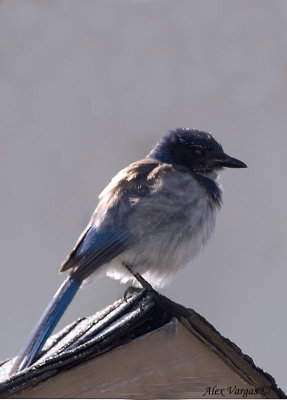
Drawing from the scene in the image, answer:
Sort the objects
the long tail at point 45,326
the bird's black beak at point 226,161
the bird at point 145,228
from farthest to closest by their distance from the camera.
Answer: the bird's black beak at point 226,161
the bird at point 145,228
the long tail at point 45,326

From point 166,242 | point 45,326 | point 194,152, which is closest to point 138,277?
point 166,242

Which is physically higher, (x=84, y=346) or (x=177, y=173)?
(x=177, y=173)

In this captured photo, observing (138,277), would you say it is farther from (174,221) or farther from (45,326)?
(45,326)

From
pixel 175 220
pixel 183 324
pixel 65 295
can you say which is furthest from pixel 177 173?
pixel 183 324

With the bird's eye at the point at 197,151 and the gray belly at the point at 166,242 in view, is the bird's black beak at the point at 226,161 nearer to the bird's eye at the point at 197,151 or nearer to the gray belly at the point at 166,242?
the bird's eye at the point at 197,151

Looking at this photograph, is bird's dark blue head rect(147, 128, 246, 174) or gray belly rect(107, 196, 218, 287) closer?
gray belly rect(107, 196, 218, 287)

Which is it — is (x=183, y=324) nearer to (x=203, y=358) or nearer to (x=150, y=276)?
(x=203, y=358)

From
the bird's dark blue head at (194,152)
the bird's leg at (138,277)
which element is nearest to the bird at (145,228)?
the bird's leg at (138,277)

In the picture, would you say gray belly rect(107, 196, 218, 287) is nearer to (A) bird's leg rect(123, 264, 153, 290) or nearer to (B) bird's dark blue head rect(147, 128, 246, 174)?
(A) bird's leg rect(123, 264, 153, 290)

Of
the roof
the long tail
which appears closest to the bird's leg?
the long tail
